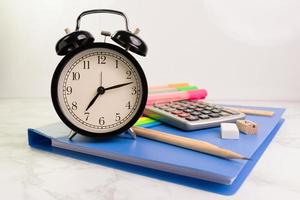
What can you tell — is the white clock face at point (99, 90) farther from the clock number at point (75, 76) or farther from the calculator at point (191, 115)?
the calculator at point (191, 115)

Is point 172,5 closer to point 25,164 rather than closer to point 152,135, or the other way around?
point 152,135

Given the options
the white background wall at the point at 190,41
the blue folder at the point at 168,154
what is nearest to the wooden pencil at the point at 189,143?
the blue folder at the point at 168,154

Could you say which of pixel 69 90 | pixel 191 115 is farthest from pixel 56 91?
pixel 191 115

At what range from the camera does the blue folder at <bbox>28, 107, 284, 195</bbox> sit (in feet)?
1.70

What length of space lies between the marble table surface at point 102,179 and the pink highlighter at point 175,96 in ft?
0.90

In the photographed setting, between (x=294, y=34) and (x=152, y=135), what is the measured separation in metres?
0.84

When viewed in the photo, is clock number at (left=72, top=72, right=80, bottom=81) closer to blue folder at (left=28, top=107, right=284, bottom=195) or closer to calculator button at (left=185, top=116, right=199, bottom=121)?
blue folder at (left=28, top=107, right=284, bottom=195)

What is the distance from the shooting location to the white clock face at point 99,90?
661 mm

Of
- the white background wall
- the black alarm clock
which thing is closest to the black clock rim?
the black alarm clock

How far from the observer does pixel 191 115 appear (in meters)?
0.79

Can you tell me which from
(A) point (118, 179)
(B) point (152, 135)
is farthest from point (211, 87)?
(A) point (118, 179)

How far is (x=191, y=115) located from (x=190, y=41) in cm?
59

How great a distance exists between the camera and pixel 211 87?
1333mm

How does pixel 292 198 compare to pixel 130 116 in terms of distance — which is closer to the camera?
pixel 292 198
